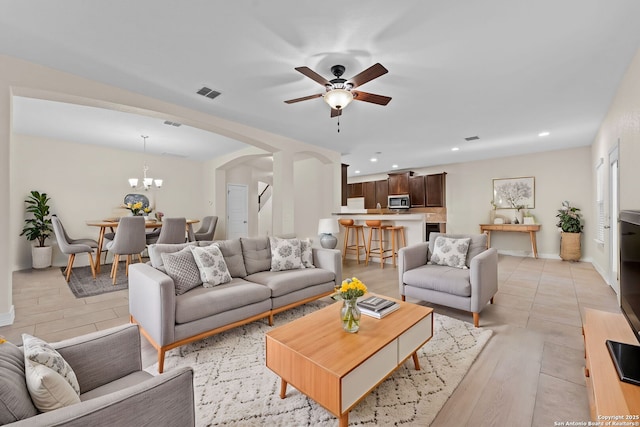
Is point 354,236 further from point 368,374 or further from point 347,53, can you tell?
point 368,374

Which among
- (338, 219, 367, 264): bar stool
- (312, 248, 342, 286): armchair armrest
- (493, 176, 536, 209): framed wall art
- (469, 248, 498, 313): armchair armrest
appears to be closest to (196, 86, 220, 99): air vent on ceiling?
(312, 248, 342, 286): armchair armrest

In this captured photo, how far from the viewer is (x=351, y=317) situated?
6.04 feet

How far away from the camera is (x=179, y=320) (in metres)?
2.16

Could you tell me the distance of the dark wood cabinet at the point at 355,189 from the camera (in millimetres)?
10037

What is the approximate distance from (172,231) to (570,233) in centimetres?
804

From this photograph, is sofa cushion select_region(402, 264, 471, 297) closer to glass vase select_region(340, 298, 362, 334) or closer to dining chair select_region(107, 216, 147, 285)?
glass vase select_region(340, 298, 362, 334)

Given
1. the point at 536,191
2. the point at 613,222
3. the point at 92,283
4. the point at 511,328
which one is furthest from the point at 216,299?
Result: the point at 536,191

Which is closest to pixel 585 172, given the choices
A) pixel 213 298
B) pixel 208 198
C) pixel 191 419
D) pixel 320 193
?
pixel 320 193

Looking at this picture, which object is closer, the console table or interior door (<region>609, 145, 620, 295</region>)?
interior door (<region>609, 145, 620, 295</region>)

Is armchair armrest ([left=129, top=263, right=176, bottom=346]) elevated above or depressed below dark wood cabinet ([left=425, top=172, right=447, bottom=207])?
below

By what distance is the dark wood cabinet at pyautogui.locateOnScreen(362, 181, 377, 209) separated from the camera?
31.3ft

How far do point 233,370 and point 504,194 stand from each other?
24.8 feet

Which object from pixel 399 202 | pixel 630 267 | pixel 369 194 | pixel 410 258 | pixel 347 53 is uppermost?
pixel 347 53

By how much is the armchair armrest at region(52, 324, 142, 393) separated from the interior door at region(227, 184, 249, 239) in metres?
6.59
